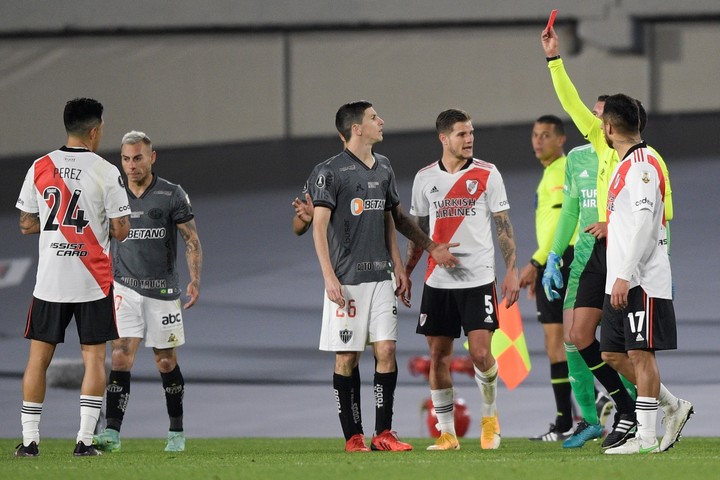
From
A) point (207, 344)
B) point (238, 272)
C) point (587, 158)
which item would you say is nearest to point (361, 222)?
point (587, 158)

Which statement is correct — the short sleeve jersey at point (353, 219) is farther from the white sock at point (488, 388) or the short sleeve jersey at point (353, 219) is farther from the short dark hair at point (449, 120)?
the white sock at point (488, 388)

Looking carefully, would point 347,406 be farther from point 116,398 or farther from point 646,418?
point 646,418

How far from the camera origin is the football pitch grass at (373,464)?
6188 mm

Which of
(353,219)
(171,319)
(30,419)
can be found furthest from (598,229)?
(30,419)

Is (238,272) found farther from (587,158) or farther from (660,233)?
(660,233)

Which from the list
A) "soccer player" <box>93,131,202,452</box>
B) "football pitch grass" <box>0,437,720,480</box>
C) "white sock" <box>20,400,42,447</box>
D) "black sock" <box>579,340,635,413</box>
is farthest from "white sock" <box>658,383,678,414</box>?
"white sock" <box>20,400,42,447</box>

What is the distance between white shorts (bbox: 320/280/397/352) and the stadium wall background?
1393 cm

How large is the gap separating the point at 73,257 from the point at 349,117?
1841mm

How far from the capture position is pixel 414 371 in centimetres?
1065

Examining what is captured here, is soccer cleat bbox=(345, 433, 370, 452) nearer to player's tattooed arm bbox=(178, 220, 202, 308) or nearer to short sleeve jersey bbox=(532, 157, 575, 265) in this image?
player's tattooed arm bbox=(178, 220, 202, 308)

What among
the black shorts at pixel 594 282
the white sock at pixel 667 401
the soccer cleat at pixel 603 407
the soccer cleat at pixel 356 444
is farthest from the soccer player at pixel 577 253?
the soccer cleat at pixel 356 444

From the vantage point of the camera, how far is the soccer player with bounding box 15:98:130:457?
7.41 metres

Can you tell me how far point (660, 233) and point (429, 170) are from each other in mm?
1871

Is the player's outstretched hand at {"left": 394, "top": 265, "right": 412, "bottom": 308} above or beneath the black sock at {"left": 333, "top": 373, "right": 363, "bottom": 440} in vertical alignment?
above
